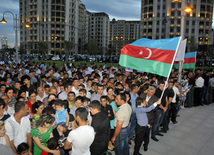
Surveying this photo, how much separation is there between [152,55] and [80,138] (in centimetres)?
383

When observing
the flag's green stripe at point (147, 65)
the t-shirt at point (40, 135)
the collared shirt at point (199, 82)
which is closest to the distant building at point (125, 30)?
the collared shirt at point (199, 82)

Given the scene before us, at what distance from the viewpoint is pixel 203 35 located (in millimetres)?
77500

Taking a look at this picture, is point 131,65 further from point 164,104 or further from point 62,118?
point 62,118

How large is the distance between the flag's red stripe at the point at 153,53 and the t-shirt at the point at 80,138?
3380mm

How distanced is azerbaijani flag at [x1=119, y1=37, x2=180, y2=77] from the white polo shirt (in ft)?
12.4

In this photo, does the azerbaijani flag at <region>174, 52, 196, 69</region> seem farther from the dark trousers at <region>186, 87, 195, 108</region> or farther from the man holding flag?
the man holding flag

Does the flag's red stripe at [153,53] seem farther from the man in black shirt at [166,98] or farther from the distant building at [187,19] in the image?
the distant building at [187,19]

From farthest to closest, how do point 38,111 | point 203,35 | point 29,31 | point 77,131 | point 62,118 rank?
point 29,31
point 203,35
point 38,111
point 62,118
point 77,131

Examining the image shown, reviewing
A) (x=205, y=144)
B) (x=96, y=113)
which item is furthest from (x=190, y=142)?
(x=96, y=113)

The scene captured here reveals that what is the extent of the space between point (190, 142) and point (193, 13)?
85174 mm

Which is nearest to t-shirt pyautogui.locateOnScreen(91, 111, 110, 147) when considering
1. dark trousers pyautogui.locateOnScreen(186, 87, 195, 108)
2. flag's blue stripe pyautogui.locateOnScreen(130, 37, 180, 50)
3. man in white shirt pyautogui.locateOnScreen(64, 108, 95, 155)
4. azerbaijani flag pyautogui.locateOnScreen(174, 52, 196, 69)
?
man in white shirt pyautogui.locateOnScreen(64, 108, 95, 155)

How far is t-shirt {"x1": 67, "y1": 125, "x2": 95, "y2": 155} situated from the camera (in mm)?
3184

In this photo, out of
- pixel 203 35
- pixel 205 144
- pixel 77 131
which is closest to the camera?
pixel 77 131

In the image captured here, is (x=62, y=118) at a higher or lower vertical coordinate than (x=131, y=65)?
lower
